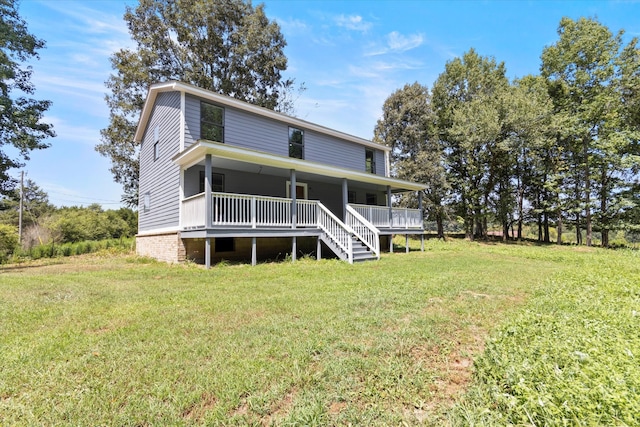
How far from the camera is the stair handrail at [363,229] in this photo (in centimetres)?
1036

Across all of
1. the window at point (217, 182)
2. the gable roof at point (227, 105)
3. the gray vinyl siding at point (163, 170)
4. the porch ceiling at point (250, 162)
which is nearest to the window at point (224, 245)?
the gray vinyl siding at point (163, 170)

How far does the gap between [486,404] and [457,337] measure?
3.88 feet

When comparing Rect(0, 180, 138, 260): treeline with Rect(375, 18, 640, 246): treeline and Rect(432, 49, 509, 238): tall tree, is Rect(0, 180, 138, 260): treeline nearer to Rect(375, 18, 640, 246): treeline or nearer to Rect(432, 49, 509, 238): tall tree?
Rect(375, 18, 640, 246): treeline

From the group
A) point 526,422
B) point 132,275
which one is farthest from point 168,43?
point 526,422

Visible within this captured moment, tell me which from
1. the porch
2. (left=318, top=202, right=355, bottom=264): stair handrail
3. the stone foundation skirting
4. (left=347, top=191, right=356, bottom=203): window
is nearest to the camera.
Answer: the porch

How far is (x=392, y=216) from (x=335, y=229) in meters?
3.94

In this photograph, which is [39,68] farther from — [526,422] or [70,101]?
[526,422]

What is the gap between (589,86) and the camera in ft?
61.4

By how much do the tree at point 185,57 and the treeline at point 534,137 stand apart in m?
10.8

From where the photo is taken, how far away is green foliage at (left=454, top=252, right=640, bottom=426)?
1717 millimetres

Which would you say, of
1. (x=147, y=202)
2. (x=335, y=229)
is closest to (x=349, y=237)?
(x=335, y=229)

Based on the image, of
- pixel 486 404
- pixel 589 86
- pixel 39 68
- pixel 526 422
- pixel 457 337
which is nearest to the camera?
pixel 526 422

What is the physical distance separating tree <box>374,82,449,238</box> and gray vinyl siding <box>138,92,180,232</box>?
649 inches

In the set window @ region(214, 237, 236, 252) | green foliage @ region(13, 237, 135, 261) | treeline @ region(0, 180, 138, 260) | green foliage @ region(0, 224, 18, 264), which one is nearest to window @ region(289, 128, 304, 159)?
window @ region(214, 237, 236, 252)
